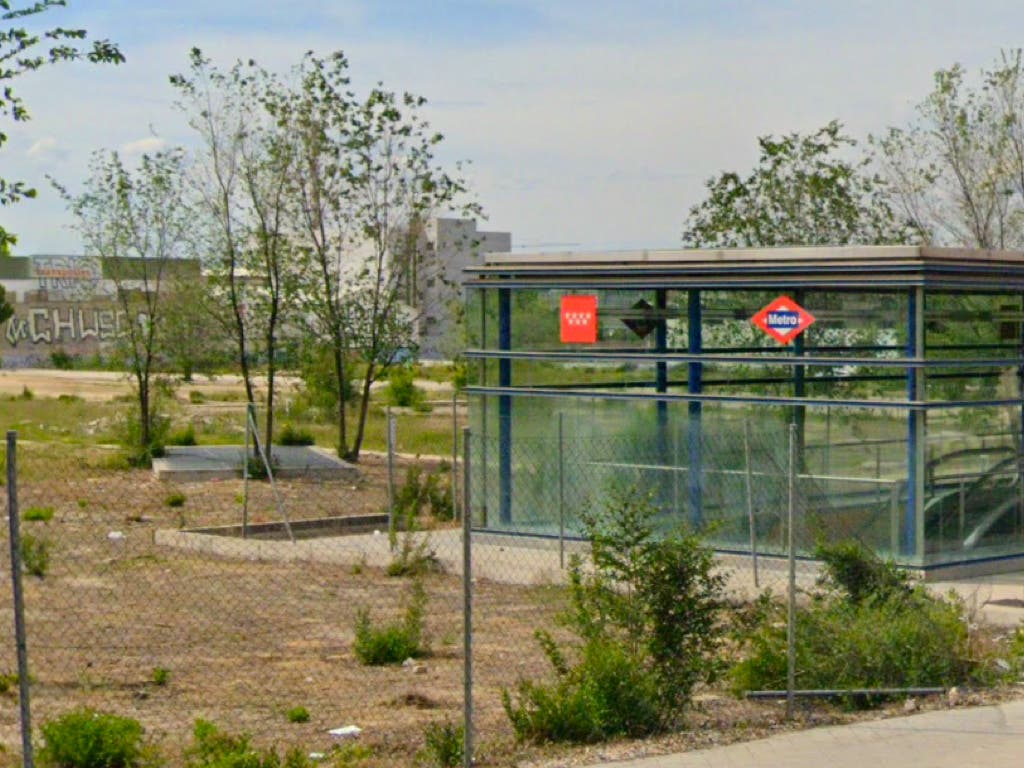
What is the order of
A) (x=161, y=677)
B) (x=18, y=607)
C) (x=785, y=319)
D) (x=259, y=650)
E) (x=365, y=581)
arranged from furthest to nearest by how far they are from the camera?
(x=785, y=319) < (x=365, y=581) < (x=259, y=650) < (x=161, y=677) < (x=18, y=607)

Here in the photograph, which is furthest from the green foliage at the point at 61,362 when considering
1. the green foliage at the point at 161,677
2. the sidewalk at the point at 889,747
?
the sidewalk at the point at 889,747

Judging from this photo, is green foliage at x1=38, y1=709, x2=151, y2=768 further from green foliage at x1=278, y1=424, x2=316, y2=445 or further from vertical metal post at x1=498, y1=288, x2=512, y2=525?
green foliage at x1=278, y1=424, x2=316, y2=445

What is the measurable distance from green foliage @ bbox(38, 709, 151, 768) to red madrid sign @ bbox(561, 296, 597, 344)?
11.4 metres

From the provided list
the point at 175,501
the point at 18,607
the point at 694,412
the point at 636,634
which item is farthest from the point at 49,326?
the point at 18,607

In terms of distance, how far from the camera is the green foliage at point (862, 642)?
38.4ft

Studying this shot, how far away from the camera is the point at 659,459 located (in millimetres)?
19625

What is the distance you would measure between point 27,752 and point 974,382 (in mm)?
12809

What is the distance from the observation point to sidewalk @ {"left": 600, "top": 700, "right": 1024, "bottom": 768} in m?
10.0

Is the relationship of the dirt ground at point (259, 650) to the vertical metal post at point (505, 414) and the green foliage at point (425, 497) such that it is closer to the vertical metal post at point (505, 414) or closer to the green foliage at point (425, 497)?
the vertical metal post at point (505, 414)

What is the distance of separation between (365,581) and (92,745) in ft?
30.5

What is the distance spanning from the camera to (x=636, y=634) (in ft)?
36.1

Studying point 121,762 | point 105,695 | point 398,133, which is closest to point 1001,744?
point 121,762

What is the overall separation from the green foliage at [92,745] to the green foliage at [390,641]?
4171mm

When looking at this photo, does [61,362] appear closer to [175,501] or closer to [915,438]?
[175,501]
